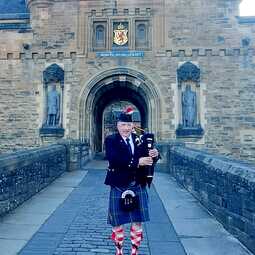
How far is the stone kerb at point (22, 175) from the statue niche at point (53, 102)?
430 centimetres

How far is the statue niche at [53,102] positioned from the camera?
1405 centimetres

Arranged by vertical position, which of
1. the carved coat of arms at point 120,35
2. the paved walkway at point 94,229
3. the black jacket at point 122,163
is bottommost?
the paved walkway at point 94,229

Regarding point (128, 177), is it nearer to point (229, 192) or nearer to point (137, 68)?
point (229, 192)

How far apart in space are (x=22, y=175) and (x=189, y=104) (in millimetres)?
8924

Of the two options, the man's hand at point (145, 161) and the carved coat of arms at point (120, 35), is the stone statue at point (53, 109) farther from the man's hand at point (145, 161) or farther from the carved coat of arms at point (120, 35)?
the man's hand at point (145, 161)

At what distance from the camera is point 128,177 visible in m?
3.57

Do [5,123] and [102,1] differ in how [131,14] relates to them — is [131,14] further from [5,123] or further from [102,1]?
[5,123]

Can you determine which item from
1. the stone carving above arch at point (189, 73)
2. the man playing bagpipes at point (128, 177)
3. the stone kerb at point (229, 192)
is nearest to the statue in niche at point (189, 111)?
the stone carving above arch at point (189, 73)

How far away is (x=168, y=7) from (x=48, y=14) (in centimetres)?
551

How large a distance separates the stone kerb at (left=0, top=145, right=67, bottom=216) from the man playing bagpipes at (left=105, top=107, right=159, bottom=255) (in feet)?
9.10

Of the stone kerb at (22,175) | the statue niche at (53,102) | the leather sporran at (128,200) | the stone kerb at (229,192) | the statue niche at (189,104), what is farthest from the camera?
the statue niche at (53,102)

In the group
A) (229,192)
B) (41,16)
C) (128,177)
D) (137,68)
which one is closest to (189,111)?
(137,68)

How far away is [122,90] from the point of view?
17.5 metres

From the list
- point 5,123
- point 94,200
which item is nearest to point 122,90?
point 5,123
